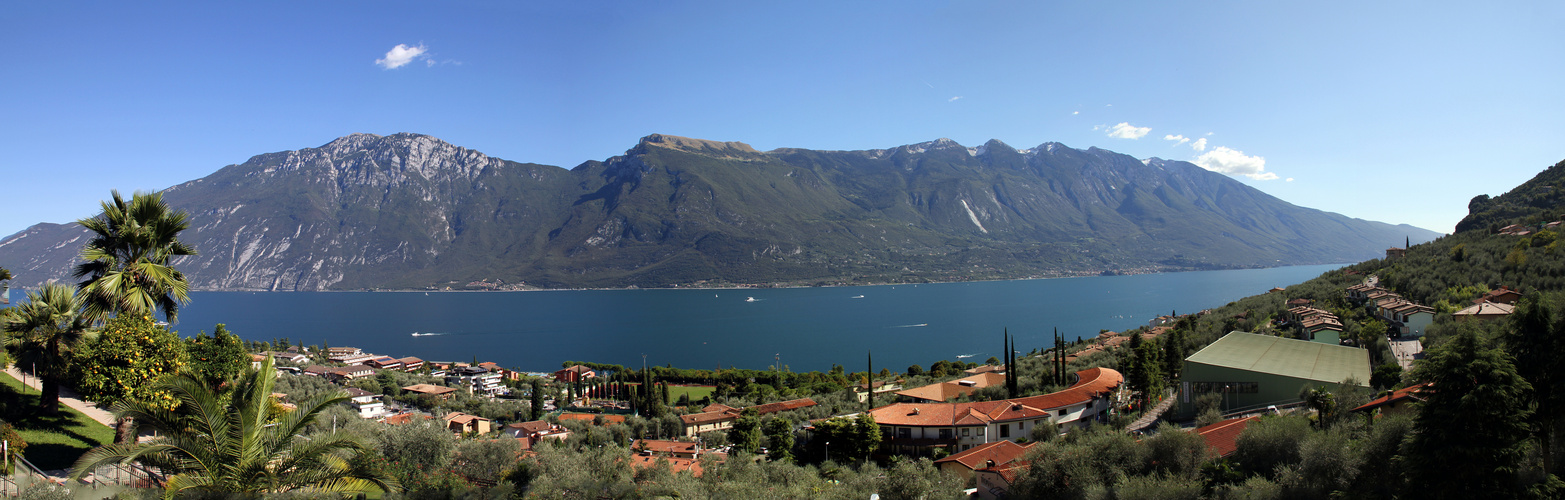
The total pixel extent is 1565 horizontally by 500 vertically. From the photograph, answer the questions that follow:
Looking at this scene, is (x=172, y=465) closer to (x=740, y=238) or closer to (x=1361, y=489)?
(x=1361, y=489)

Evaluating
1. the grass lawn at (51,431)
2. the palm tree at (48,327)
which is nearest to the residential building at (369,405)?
the grass lawn at (51,431)

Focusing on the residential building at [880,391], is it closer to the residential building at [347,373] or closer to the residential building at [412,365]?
the residential building at [347,373]

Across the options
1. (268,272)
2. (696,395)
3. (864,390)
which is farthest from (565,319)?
(268,272)

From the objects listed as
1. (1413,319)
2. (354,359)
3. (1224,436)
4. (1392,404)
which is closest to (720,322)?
(354,359)

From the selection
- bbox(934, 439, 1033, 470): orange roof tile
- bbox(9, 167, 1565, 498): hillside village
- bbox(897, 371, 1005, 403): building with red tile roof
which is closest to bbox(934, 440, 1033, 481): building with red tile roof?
bbox(934, 439, 1033, 470): orange roof tile

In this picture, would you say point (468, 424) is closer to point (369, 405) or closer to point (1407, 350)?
point (369, 405)

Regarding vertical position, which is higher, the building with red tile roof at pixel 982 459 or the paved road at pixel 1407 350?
the paved road at pixel 1407 350

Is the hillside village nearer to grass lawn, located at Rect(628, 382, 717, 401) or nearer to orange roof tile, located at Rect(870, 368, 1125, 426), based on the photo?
orange roof tile, located at Rect(870, 368, 1125, 426)
